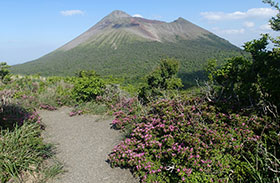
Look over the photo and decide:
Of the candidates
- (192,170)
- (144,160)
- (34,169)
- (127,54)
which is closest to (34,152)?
(34,169)

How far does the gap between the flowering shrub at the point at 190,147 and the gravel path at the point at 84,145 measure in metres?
0.29

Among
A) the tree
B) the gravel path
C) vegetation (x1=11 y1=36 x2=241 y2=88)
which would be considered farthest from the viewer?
vegetation (x1=11 y1=36 x2=241 y2=88)

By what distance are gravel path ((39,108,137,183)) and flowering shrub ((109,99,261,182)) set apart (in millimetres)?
287

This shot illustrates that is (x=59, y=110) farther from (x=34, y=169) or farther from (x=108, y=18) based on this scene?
(x=108, y=18)

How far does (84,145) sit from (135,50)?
64682 millimetres

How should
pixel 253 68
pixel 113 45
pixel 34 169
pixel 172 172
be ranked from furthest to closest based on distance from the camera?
pixel 113 45, pixel 253 68, pixel 34 169, pixel 172 172

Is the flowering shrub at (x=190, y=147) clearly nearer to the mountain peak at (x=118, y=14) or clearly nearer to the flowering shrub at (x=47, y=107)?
the flowering shrub at (x=47, y=107)

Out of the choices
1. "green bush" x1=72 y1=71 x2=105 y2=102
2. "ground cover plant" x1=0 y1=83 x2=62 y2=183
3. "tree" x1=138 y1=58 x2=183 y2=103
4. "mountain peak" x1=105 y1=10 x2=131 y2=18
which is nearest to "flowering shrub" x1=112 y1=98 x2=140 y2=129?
"tree" x1=138 y1=58 x2=183 y2=103

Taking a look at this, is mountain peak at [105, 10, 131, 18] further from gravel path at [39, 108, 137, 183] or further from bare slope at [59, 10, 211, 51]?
gravel path at [39, 108, 137, 183]

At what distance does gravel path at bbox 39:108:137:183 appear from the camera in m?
3.31

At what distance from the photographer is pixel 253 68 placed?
3867 mm

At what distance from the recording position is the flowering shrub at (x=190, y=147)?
2.76m

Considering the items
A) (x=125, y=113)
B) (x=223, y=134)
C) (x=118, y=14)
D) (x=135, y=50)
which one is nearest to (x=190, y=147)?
(x=223, y=134)

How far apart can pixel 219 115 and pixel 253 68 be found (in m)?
1.19
